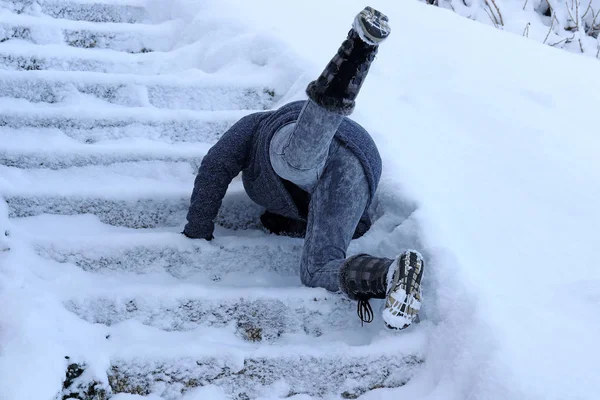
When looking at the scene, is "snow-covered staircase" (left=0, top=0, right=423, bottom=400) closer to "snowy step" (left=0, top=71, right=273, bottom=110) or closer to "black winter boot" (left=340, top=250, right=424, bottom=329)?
"snowy step" (left=0, top=71, right=273, bottom=110)

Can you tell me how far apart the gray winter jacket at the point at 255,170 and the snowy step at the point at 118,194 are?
0.14 meters

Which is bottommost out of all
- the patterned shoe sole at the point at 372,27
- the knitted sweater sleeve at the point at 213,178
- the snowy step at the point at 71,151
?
the snowy step at the point at 71,151

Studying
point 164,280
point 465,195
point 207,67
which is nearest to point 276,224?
point 164,280

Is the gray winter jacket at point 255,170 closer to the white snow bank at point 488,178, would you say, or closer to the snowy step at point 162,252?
the snowy step at point 162,252

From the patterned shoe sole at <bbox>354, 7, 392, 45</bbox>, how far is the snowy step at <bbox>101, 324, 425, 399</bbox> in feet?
2.19

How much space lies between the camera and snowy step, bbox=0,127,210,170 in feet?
5.89

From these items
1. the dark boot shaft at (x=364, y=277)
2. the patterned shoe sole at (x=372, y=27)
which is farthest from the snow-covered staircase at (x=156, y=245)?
the patterned shoe sole at (x=372, y=27)

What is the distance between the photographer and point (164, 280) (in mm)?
1599

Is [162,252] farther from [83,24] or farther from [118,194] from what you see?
[83,24]

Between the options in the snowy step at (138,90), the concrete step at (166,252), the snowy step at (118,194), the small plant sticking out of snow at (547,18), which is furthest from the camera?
the small plant sticking out of snow at (547,18)

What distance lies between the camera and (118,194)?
173 centimetres

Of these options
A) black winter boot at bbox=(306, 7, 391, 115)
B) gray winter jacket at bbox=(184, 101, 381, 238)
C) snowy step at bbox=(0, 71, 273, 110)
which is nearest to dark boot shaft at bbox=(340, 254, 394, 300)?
gray winter jacket at bbox=(184, 101, 381, 238)

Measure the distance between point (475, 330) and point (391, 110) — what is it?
1.06 meters

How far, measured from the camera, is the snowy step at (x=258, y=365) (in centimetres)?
129
